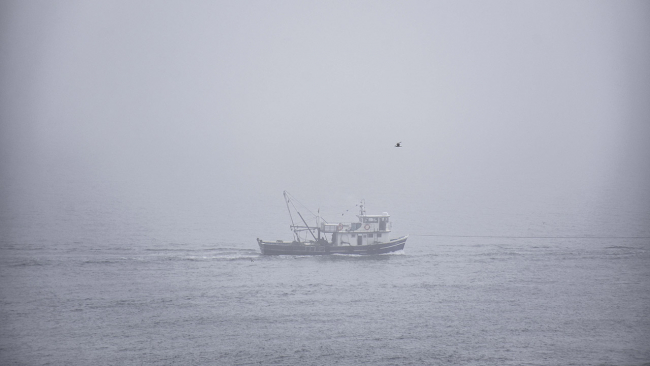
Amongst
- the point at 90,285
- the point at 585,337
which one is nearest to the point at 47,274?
the point at 90,285

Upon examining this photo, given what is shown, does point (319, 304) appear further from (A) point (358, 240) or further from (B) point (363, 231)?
(B) point (363, 231)

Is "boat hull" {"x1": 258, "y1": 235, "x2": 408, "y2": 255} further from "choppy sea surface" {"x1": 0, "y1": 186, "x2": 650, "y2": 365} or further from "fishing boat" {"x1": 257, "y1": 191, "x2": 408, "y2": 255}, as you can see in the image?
"choppy sea surface" {"x1": 0, "y1": 186, "x2": 650, "y2": 365}

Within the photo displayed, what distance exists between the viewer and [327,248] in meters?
105

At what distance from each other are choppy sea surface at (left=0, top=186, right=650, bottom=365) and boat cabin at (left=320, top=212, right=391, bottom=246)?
166 inches

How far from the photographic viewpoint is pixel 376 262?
3962 inches

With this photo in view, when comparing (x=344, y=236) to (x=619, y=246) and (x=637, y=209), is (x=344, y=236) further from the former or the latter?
(x=637, y=209)

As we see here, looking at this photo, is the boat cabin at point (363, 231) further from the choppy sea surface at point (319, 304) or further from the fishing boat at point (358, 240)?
the choppy sea surface at point (319, 304)

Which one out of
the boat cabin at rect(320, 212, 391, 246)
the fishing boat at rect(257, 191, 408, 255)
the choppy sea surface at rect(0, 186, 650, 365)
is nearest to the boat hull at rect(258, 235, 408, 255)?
the fishing boat at rect(257, 191, 408, 255)

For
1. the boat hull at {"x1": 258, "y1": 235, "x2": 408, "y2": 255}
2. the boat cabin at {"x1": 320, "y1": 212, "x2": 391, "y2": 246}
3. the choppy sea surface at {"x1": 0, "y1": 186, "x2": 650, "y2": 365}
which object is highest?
the boat cabin at {"x1": 320, "y1": 212, "x2": 391, "y2": 246}

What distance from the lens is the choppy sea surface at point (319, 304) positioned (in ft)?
208

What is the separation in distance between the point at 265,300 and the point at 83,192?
4779 inches

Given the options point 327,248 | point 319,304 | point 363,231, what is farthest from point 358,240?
point 319,304

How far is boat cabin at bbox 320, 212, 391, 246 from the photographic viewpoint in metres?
107

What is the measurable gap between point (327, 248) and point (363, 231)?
6861mm
